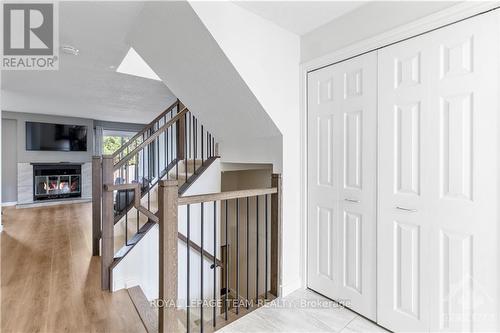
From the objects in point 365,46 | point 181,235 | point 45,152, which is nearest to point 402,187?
point 365,46

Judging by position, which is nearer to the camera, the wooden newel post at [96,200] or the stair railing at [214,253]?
the stair railing at [214,253]

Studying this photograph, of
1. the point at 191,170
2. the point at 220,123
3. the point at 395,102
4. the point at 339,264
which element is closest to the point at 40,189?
the point at 191,170

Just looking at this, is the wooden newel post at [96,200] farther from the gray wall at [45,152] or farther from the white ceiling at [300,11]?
the gray wall at [45,152]

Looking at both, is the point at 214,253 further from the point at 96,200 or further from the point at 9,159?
the point at 9,159

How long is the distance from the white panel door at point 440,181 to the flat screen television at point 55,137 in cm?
734

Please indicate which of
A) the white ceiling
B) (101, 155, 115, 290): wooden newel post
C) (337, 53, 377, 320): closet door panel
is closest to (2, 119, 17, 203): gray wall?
(101, 155, 115, 290): wooden newel post

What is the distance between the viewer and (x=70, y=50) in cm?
264

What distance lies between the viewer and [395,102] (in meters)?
1.69

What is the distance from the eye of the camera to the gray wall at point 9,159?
5965 mm

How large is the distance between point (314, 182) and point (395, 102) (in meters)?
0.87

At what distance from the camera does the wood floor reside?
1.81 meters

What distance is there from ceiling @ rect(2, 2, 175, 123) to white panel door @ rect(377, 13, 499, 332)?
2.07 m

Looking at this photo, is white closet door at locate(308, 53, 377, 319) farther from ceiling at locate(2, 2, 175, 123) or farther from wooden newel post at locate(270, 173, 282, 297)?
ceiling at locate(2, 2, 175, 123)

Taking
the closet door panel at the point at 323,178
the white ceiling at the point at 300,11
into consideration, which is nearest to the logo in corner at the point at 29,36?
the white ceiling at the point at 300,11
